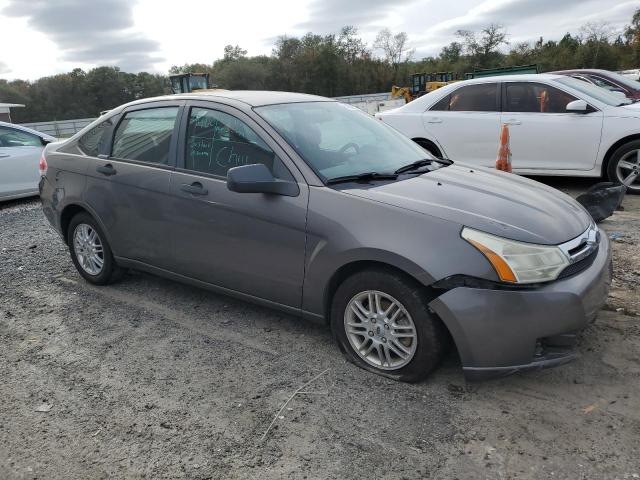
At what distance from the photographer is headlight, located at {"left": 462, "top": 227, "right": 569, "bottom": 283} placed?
9.13 ft

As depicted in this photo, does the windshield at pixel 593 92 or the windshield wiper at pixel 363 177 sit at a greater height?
the windshield at pixel 593 92

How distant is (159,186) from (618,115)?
5874mm

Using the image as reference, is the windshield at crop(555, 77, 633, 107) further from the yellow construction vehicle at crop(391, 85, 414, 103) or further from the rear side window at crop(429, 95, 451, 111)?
the yellow construction vehicle at crop(391, 85, 414, 103)

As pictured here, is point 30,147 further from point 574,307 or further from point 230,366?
point 574,307

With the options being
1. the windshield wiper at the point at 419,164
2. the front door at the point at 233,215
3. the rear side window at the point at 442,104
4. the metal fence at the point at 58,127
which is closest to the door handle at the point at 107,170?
the front door at the point at 233,215

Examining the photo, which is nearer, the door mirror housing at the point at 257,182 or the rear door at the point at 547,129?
the door mirror housing at the point at 257,182

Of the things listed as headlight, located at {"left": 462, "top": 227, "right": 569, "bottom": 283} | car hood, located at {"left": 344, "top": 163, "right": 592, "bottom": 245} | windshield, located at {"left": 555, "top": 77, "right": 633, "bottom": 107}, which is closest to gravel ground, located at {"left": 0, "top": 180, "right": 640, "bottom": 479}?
headlight, located at {"left": 462, "top": 227, "right": 569, "bottom": 283}

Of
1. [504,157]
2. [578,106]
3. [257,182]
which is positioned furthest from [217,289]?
[578,106]

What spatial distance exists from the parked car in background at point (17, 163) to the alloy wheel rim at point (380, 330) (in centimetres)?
799

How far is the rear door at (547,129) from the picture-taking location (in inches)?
283

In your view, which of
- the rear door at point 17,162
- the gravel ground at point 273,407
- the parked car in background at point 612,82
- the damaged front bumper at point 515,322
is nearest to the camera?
the gravel ground at point 273,407

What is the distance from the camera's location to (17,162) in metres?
9.21

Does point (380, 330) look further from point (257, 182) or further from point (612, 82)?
point (612, 82)

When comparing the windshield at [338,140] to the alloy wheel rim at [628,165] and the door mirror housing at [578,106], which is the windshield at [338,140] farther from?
the alloy wheel rim at [628,165]
